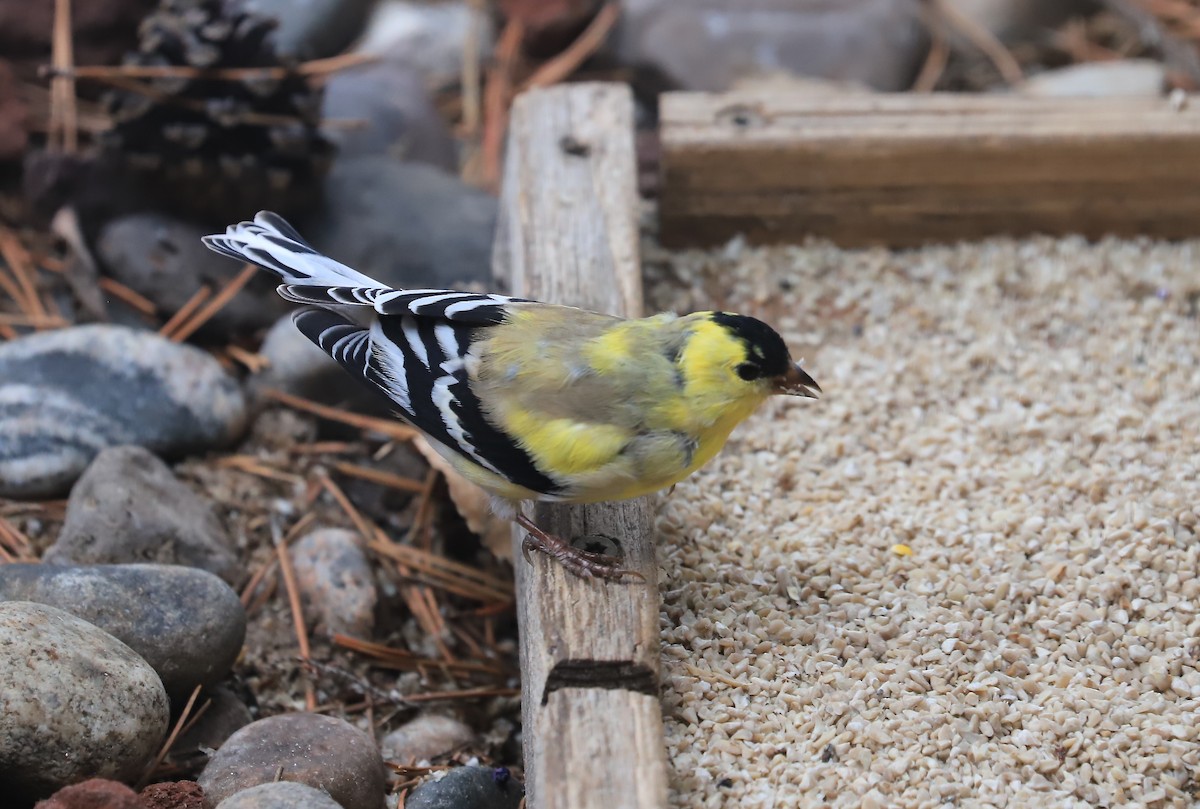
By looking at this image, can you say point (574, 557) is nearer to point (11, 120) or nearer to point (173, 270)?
point (173, 270)

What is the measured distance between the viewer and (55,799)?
1.64 meters

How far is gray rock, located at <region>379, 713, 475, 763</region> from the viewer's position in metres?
2.28

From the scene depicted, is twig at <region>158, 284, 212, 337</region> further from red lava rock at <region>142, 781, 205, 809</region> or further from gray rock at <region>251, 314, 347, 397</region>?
red lava rock at <region>142, 781, 205, 809</region>

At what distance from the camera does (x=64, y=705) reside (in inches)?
69.9

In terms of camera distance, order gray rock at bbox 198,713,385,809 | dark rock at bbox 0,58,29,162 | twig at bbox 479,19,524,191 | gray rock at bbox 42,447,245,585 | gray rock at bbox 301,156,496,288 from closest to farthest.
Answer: gray rock at bbox 198,713,385,809 < gray rock at bbox 42,447,245,585 < gray rock at bbox 301,156,496,288 < dark rock at bbox 0,58,29,162 < twig at bbox 479,19,524,191

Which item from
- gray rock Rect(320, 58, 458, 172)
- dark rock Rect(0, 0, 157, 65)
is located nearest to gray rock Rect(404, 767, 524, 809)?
gray rock Rect(320, 58, 458, 172)

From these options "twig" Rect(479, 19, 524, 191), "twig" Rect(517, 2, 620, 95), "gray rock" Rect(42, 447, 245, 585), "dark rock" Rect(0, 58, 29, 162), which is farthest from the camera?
"twig" Rect(517, 2, 620, 95)

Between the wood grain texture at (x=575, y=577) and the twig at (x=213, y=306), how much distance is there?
0.71m

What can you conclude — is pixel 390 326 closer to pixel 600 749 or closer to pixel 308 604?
pixel 308 604

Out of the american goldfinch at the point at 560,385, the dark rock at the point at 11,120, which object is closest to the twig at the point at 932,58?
the american goldfinch at the point at 560,385

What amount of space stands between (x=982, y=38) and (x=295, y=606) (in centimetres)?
336

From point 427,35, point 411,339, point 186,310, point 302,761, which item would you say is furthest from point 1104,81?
point 302,761

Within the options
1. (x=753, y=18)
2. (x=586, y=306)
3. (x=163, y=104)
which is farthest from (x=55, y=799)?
(x=753, y=18)

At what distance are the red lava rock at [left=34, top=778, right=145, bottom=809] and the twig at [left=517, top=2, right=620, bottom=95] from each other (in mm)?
3061
